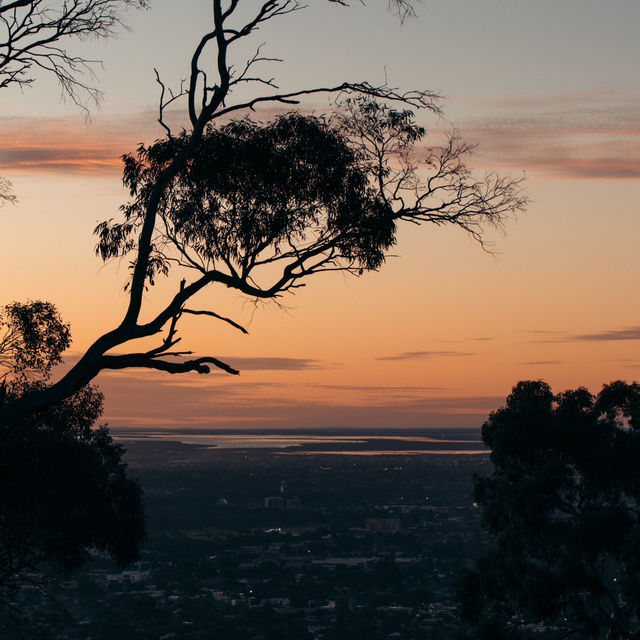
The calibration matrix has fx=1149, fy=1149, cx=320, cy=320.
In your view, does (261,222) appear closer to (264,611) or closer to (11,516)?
(11,516)

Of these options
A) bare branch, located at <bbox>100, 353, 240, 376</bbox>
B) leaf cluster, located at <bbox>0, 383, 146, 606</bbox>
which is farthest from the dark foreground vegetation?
bare branch, located at <bbox>100, 353, 240, 376</bbox>

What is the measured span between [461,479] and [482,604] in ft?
552

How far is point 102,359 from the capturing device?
1647 cm

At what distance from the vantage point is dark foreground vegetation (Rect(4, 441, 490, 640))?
68038 millimetres

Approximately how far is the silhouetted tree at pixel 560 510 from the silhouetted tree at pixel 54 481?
9573mm

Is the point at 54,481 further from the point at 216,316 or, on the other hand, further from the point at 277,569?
the point at 277,569

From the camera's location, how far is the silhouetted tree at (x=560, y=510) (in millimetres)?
27172

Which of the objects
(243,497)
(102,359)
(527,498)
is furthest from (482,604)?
(243,497)

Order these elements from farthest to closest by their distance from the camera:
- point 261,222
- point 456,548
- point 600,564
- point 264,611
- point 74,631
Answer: point 456,548 < point 264,611 < point 74,631 < point 600,564 < point 261,222

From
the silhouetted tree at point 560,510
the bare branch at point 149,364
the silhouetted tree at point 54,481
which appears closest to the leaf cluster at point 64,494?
the silhouetted tree at point 54,481

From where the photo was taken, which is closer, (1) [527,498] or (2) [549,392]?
(1) [527,498]

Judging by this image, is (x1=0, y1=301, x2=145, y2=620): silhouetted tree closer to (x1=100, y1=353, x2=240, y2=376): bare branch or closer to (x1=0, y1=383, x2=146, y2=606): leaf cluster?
(x1=0, y1=383, x2=146, y2=606): leaf cluster

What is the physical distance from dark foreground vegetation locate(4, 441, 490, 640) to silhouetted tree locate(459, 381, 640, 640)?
428 inches

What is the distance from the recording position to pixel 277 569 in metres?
Result: 98.8
